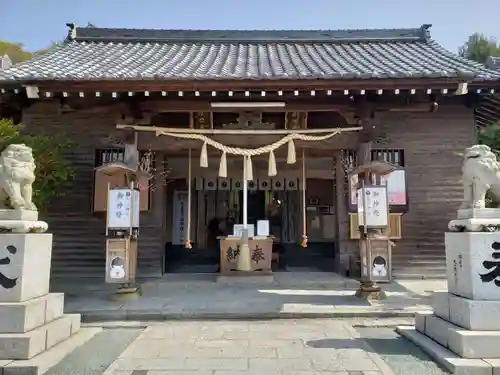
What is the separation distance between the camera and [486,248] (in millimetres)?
4410

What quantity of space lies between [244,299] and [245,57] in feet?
23.9

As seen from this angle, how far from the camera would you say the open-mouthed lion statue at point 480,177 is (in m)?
4.65

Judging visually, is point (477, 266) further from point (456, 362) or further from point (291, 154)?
point (291, 154)

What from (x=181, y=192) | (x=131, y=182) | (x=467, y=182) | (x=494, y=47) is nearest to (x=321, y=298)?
(x=467, y=182)

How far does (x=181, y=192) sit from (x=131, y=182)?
594 centimetres

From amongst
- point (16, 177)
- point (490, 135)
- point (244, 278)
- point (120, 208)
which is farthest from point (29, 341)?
point (490, 135)

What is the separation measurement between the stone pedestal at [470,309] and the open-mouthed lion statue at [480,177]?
208mm

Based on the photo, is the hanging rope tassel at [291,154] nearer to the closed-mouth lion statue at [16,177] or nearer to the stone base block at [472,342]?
the stone base block at [472,342]

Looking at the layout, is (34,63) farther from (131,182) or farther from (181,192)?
(181,192)

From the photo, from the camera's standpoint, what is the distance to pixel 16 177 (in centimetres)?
475

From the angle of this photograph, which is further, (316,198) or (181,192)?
(316,198)

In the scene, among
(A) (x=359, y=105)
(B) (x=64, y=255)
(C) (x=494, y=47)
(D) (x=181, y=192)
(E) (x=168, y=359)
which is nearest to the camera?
(E) (x=168, y=359)

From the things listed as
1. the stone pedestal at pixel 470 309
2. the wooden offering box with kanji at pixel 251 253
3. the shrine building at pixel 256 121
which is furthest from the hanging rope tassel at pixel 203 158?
the stone pedestal at pixel 470 309

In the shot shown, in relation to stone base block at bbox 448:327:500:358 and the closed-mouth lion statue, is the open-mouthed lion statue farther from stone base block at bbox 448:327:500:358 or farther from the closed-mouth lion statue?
the closed-mouth lion statue
